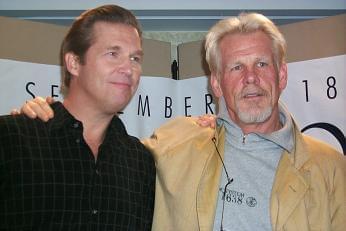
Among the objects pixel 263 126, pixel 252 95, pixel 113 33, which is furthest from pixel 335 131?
pixel 113 33

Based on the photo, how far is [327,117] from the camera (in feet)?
6.26

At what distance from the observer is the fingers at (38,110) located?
132cm

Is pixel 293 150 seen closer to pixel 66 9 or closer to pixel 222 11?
pixel 222 11

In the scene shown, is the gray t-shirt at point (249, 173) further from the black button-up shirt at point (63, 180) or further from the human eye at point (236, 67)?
the black button-up shirt at point (63, 180)

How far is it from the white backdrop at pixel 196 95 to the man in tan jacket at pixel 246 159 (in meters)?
0.37

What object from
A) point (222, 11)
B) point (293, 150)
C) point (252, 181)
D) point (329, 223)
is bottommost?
point (329, 223)

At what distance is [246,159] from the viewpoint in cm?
146

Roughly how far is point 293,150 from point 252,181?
7.4 inches

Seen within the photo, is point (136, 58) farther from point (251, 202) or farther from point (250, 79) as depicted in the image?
point (251, 202)

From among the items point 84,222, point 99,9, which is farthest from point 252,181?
point 99,9

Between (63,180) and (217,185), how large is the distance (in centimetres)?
51

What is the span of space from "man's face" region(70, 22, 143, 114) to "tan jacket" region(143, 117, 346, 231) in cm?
28

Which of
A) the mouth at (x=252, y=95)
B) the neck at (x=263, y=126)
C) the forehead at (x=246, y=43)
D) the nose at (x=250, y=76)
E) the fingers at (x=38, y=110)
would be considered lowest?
the neck at (x=263, y=126)

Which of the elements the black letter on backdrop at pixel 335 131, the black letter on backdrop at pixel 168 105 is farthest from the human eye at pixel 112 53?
the black letter on backdrop at pixel 335 131
